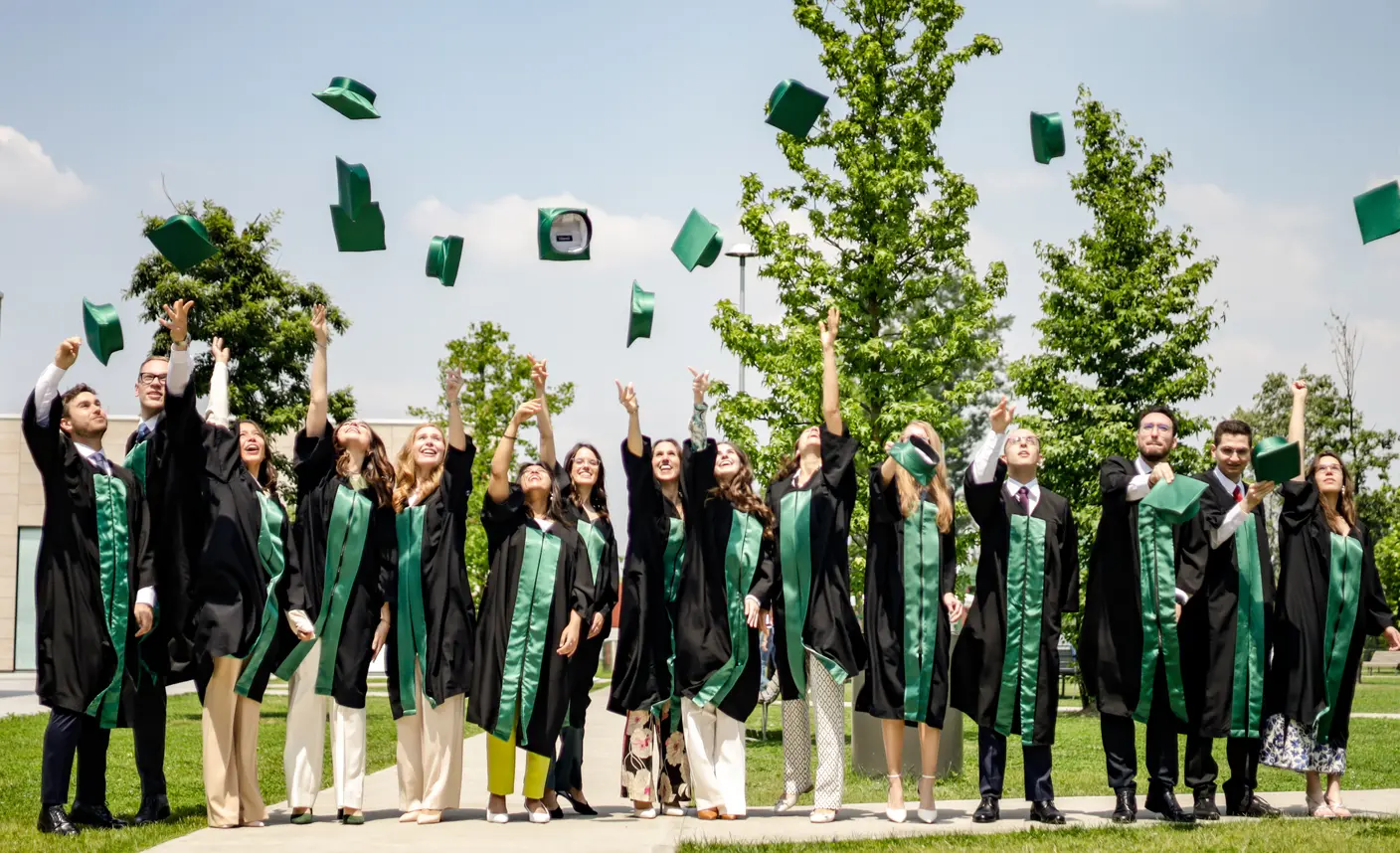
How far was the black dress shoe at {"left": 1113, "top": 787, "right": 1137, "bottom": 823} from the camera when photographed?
7223 millimetres

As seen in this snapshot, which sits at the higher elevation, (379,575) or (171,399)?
(171,399)

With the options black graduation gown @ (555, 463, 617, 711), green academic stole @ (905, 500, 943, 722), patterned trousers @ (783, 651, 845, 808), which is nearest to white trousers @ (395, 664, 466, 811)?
black graduation gown @ (555, 463, 617, 711)

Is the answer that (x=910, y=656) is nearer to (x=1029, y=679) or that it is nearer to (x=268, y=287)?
(x=1029, y=679)

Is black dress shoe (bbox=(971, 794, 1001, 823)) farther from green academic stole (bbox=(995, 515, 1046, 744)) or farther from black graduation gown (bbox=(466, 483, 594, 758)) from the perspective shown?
black graduation gown (bbox=(466, 483, 594, 758))

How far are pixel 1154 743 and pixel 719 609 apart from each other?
2333mm

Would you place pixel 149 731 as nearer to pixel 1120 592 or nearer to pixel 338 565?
pixel 338 565

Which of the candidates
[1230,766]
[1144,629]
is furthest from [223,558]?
[1230,766]

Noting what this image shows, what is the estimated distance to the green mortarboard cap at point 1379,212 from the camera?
8.12m

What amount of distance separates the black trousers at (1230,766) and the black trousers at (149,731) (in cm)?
519

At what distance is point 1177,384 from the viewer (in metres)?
19.9

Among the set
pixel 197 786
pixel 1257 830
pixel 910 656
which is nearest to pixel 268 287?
pixel 197 786

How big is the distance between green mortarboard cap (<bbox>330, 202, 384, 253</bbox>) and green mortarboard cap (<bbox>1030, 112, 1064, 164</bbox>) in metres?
3.99

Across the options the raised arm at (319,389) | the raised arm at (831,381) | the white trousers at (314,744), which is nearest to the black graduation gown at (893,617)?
the raised arm at (831,381)

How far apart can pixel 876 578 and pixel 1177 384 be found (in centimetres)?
1367
